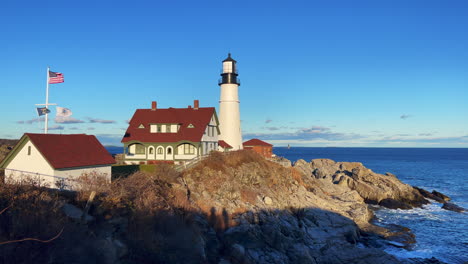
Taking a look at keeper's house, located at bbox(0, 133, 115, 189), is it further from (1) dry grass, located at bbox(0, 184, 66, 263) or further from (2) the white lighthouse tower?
(2) the white lighthouse tower

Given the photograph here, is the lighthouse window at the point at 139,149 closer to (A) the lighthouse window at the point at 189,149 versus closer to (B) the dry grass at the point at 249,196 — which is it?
(A) the lighthouse window at the point at 189,149

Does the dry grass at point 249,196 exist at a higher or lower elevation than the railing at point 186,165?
lower

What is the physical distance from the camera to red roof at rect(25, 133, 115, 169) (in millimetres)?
20688

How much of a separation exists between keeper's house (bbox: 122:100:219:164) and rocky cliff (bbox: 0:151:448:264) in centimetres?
617

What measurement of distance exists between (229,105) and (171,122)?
8.77 m

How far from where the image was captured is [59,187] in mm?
19672

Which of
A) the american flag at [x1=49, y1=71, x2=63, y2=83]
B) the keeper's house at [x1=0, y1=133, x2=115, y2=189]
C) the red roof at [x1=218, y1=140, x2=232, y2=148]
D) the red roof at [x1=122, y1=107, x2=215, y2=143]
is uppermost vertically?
the american flag at [x1=49, y1=71, x2=63, y2=83]

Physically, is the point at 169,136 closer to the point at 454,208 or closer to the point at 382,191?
the point at 382,191

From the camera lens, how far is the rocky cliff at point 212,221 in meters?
14.1

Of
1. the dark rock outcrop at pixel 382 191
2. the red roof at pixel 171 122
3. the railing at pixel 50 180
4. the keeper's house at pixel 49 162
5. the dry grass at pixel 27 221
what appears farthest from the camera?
the dark rock outcrop at pixel 382 191

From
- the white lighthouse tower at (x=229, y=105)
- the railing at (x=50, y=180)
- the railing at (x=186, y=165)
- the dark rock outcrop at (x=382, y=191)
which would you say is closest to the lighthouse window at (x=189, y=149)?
the railing at (x=186, y=165)

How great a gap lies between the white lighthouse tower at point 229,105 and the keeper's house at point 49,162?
2227cm

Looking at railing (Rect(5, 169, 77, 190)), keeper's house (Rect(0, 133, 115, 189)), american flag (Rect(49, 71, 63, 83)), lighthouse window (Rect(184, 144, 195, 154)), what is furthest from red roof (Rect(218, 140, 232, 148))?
railing (Rect(5, 169, 77, 190))

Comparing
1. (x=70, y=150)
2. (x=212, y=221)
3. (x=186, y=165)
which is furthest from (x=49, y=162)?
(x=186, y=165)
